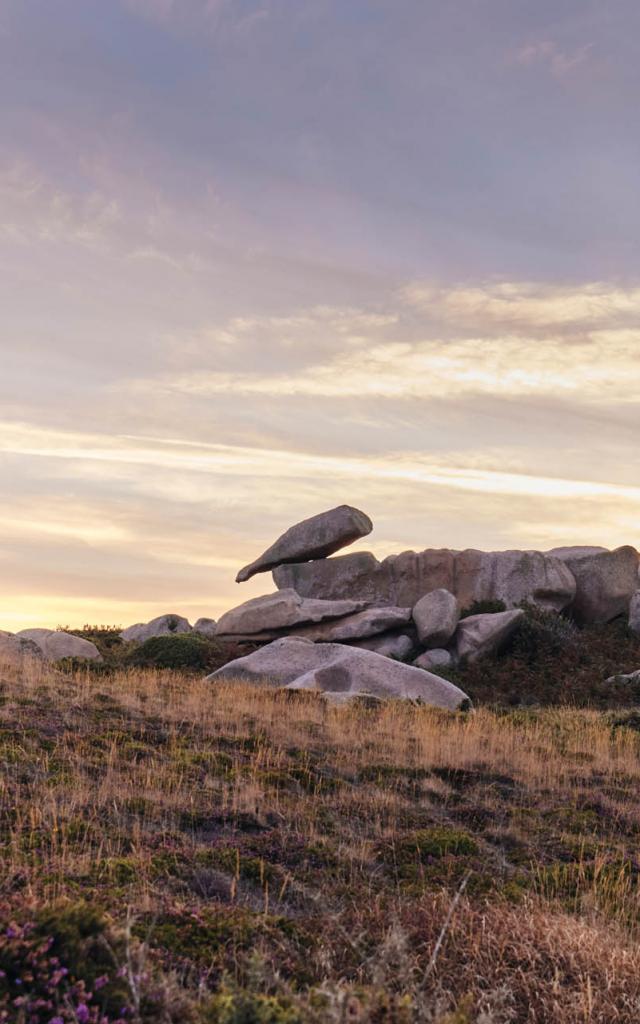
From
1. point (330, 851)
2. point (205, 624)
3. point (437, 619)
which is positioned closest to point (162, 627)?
point (205, 624)

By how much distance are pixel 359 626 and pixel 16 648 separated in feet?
42.0

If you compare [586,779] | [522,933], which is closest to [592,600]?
[586,779]

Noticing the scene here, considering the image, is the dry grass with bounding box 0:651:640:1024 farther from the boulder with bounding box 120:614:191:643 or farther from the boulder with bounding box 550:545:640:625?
the boulder with bounding box 120:614:191:643

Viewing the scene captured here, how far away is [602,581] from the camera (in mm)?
41594

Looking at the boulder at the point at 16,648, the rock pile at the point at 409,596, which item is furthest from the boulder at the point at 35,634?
the rock pile at the point at 409,596

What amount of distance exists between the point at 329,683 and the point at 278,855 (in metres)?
15.7

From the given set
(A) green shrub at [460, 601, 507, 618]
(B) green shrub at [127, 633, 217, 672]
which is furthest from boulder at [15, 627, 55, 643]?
(A) green shrub at [460, 601, 507, 618]

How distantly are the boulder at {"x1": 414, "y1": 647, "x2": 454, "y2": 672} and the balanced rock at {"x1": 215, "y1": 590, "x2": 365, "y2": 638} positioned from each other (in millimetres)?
4037

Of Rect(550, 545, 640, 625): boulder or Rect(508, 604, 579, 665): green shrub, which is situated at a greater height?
Rect(550, 545, 640, 625): boulder

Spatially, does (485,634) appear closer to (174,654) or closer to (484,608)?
(484,608)

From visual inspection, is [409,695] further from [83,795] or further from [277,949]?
[277,949]

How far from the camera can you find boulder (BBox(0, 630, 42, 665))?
90.4ft

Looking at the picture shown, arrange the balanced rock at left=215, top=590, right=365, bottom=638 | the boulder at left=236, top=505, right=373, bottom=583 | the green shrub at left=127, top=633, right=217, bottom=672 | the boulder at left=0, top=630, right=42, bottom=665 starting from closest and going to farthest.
A: the boulder at left=0, top=630, right=42, bottom=665
the green shrub at left=127, top=633, right=217, bottom=672
the balanced rock at left=215, top=590, right=365, bottom=638
the boulder at left=236, top=505, right=373, bottom=583

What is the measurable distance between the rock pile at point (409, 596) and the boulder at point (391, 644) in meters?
0.04
